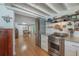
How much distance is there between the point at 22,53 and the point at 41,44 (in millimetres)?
323

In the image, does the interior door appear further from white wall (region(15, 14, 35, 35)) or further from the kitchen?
the kitchen

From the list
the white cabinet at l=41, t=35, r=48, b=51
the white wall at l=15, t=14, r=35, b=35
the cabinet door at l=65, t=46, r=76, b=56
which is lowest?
the cabinet door at l=65, t=46, r=76, b=56

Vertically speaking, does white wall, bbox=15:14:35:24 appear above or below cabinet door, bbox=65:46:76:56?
above

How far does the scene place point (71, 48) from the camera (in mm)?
1754

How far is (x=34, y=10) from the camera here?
1.79 metres

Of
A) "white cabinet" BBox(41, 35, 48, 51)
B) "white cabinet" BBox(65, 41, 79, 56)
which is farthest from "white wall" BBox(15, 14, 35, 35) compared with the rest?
"white cabinet" BBox(65, 41, 79, 56)

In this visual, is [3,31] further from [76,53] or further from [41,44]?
[76,53]

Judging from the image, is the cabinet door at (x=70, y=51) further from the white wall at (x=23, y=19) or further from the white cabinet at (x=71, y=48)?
the white wall at (x=23, y=19)

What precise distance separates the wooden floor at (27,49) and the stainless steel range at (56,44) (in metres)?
0.11

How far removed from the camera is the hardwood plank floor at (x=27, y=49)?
1791 mm

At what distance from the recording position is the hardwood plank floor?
1.79 metres

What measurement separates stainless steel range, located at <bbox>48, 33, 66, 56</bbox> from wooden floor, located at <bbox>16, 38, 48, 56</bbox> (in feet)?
0.37

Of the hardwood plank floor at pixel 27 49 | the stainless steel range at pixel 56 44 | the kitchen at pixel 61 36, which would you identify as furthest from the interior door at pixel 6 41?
the stainless steel range at pixel 56 44

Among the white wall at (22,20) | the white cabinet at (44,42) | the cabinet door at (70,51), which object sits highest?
the white wall at (22,20)
